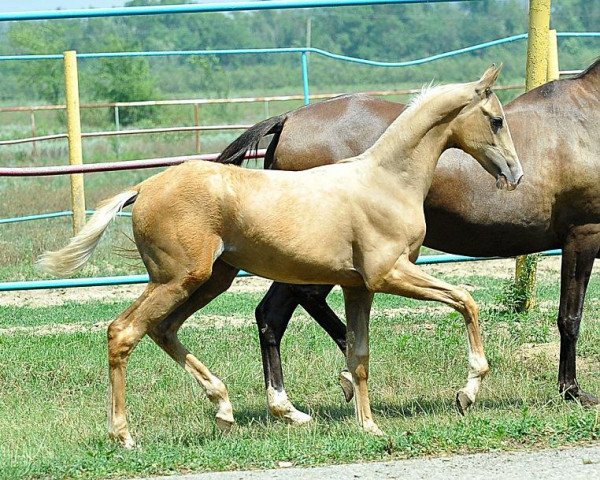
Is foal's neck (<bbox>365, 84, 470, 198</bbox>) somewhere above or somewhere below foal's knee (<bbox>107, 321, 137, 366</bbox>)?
above

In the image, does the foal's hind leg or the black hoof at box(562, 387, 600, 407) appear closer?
the foal's hind leg

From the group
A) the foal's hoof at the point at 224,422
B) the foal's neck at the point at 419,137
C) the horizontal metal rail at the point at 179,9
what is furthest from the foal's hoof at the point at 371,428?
the horizontal metal rail at the point at 179,9

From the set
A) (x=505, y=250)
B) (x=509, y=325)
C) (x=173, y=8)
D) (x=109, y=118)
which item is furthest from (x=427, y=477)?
(x=109, y=118)

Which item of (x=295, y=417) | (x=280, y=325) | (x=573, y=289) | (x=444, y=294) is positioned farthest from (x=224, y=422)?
(x=573, y=289)

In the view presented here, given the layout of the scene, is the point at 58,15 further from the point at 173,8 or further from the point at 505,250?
the point at 505,250

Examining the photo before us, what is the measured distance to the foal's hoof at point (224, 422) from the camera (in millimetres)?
5898

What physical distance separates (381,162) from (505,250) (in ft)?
4.85

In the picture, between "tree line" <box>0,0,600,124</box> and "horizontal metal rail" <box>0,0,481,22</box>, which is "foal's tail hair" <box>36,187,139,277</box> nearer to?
"horizontal metal rail" <box>0,0,481,22</box>

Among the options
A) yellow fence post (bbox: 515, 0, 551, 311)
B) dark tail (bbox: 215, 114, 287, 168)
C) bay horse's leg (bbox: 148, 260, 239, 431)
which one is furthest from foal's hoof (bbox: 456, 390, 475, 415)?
yellow fence post (bbox: 515, 0, 551, 311)

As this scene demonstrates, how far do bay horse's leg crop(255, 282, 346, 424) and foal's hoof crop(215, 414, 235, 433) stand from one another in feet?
1.98

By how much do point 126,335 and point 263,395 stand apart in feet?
5.58

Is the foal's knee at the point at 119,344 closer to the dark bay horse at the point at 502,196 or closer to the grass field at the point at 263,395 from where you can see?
the grass field at the point at 263,395

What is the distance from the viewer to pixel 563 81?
7199mm

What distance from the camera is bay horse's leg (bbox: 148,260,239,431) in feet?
19.3
